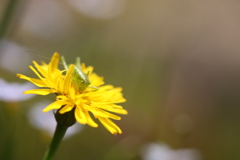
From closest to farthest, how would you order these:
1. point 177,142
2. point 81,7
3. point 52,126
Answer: point 52,126, point 177,142, point 81,7

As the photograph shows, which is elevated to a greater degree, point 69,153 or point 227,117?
point 227,117

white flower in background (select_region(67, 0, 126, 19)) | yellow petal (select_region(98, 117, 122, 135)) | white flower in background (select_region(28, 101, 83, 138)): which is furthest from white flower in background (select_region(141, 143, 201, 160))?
white flower in background (select_region(67, 0, 126, 19))

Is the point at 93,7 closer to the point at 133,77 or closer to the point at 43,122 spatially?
the point at 133,77

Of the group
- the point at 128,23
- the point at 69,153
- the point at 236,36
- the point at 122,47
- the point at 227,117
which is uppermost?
the point at 236,36

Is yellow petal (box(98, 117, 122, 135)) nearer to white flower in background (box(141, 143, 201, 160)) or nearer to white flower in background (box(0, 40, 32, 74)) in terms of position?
white flower in background (box(141, 143, 201, 160))

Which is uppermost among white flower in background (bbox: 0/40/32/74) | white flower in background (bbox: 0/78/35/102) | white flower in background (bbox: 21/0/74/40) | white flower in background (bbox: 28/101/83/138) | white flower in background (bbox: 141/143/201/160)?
white flower in background (bbox: 21/0/74/40)

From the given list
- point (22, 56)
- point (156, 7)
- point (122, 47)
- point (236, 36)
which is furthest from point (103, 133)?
point (236, 36)

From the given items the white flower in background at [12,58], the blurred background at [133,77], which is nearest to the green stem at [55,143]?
the blurred background at [133,77]

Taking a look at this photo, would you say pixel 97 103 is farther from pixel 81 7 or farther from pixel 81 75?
pixel 81 7
